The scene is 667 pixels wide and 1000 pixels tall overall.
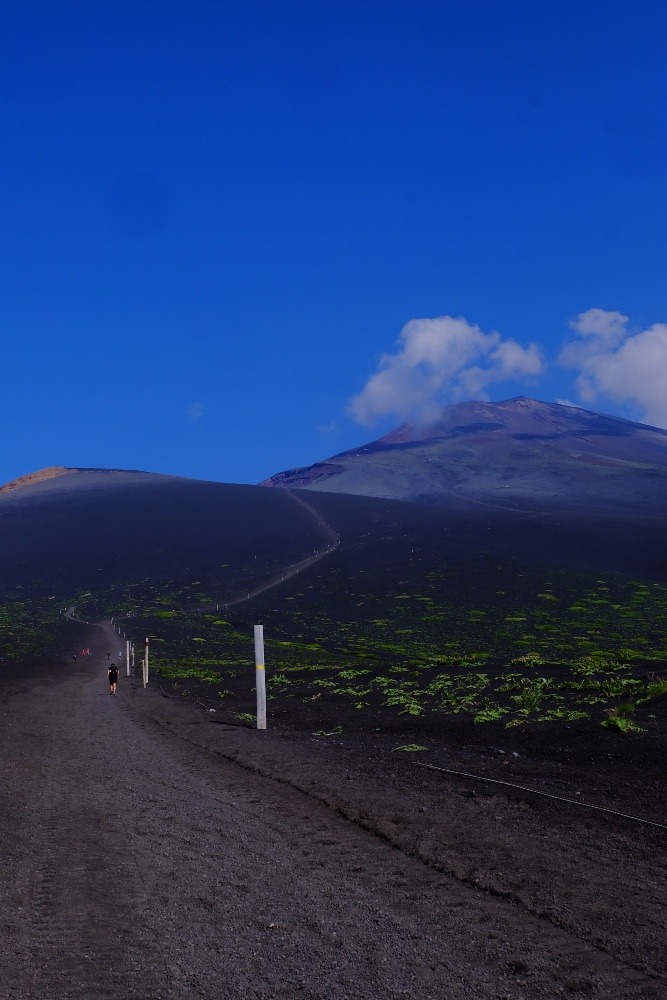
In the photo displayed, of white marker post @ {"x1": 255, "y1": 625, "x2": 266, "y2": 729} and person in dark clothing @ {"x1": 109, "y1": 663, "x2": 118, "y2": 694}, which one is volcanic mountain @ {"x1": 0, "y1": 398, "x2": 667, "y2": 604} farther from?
white marker post @ {"x1": 255, "y1": 625, "x2": 266, "y2": 729}

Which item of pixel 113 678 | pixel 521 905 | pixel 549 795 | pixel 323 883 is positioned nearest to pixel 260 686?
pixel 549 795

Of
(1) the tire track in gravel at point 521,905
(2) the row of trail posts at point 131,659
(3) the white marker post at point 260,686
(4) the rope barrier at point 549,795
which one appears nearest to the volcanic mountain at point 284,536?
(2) the row of trail posts at point 131,659

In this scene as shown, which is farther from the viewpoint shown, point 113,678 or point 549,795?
point 113,678

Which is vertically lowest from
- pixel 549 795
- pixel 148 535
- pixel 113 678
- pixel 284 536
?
pixel 113 678

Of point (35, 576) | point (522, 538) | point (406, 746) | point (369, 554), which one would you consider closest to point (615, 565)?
point (522, 538)

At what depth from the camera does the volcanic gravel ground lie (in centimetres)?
456

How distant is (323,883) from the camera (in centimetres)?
613

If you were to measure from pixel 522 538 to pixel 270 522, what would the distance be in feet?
136

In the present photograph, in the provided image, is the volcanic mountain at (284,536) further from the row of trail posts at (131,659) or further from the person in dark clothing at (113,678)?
the person in dark clothing at (113,678)

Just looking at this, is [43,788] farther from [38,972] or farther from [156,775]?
[38,972]

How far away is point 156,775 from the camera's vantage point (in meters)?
10.7

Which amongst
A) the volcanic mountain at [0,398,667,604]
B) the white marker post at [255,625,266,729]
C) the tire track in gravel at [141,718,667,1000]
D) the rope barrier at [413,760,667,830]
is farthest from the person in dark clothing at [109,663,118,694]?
the volcanic mountain at [0,398,667,604]

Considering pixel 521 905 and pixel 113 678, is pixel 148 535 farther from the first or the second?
pixel 521 905

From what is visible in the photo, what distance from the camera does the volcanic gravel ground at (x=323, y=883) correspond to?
179 inches
